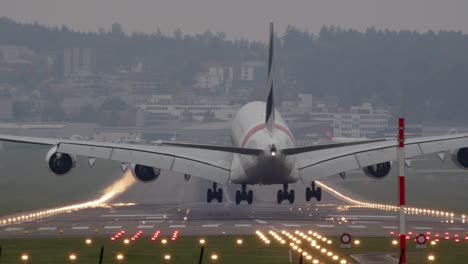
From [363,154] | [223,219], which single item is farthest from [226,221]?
[363,154]

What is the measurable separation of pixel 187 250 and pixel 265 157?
18.8 m

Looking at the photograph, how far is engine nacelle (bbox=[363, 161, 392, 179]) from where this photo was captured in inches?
2896

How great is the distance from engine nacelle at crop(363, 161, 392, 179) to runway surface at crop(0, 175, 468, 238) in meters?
1.92

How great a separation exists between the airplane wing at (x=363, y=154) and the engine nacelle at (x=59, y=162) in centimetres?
1053

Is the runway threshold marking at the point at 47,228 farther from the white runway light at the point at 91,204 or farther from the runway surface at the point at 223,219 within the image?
the white runway light at the point at 91,204

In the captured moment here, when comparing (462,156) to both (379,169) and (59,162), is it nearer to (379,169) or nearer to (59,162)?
(379,169)

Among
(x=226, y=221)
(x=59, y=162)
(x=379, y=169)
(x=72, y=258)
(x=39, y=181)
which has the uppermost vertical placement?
(x=39, y=181)

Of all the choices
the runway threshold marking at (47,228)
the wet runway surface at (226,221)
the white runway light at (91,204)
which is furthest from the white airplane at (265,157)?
A: the runway threshold marking at (47,228)

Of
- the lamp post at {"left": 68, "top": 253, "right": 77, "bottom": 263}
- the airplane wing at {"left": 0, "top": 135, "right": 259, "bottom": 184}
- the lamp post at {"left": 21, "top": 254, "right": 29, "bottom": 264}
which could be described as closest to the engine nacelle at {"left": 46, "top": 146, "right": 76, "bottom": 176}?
the airplane wing at {"left": 0, "top": 135, "right": 259, "bottom": 184}

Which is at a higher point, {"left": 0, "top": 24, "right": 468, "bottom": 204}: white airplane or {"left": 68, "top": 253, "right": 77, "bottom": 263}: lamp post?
{"left": 0, "top": 24, "right": 468, "bottom": 204}: white airplane

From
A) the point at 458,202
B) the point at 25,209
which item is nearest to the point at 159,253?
the point at 25,209

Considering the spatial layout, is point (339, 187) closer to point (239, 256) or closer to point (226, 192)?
point (226, 192)

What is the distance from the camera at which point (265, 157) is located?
67.4m

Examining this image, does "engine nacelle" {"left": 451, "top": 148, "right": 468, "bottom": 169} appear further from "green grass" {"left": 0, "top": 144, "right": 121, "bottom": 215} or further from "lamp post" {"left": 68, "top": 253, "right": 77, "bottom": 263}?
"lamp post" {"left": 68, "top": 253, "right": 77, "bottom": 263}
